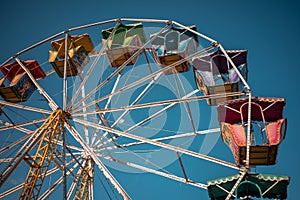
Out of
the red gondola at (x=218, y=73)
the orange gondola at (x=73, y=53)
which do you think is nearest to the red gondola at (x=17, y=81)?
the orange gondola at (x=73, y=53)

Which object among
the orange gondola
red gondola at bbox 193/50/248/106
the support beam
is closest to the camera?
the support beam

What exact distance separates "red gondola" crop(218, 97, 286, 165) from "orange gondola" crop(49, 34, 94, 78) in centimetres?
483

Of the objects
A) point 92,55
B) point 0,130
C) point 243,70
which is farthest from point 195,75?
point 0,130

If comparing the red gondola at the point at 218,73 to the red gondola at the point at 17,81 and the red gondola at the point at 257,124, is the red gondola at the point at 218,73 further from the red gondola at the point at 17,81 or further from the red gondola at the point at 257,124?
the red gondola at the point at 17,81

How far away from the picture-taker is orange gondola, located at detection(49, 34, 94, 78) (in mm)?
14422

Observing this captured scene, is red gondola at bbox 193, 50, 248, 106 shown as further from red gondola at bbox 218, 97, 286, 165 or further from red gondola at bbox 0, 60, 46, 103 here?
red gondola at bbox 0, 60, 46, 103

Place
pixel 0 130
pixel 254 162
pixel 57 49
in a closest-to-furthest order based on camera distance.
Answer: pixel 254 162 < pixel 0 130 < pixel 57 49

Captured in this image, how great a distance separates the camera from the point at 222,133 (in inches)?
480

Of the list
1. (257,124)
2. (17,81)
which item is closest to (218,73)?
(257,124)

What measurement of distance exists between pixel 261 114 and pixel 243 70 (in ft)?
7.38

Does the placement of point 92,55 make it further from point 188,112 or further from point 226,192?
point 226,192

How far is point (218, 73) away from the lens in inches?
560

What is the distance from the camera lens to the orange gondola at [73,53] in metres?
14.4

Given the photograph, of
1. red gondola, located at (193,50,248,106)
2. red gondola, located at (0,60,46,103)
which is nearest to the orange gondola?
red gondola, located at (0,60,46,103)
